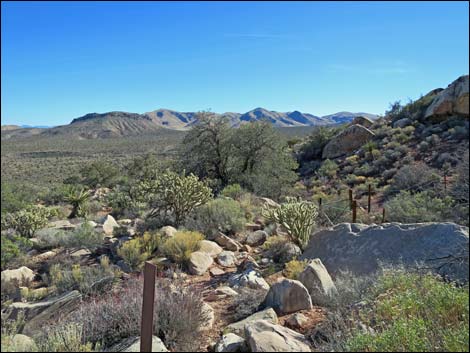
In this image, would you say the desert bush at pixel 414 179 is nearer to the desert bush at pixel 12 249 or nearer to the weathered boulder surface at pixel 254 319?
the weathered boulder surface at pixel 254 319

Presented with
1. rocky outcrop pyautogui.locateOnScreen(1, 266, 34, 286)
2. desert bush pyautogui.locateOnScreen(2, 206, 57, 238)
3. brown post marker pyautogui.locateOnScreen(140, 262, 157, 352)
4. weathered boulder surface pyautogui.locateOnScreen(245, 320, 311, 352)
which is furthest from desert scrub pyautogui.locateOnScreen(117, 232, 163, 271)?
brown post marker pyautogui.locateOnScreen(140, 262, 157, 352)

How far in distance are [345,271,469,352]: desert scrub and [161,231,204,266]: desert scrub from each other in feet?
13.3

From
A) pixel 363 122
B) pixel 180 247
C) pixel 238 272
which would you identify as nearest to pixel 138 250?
pixel 180 247

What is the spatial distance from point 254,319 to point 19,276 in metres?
5.16

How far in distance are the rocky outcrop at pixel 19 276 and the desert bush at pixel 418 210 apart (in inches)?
365

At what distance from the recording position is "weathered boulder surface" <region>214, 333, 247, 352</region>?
3998mm

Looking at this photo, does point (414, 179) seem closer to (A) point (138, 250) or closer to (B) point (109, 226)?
(B) point (109, 226)

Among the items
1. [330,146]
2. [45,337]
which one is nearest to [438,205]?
[45,337]

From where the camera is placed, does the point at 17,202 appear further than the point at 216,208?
Yes

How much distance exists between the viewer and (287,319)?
15.9ft

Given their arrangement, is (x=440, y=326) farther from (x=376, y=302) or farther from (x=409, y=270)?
(x=409, y=270)

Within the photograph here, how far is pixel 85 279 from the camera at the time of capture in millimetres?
6625

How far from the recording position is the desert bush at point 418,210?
32.8 ft

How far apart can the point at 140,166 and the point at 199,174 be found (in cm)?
756
